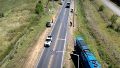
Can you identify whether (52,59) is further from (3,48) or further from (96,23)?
(96,23)

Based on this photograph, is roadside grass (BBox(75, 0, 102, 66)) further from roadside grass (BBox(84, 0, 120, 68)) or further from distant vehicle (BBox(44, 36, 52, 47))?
distant vehicle (BBox(44, 36, 52, 47))

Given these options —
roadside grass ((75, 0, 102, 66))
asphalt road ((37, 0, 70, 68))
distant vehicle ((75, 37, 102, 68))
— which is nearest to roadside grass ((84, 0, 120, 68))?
roadside grass ((75, 0, 102, 66))

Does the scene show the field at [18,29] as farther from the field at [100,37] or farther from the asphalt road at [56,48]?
the field at [100,37]

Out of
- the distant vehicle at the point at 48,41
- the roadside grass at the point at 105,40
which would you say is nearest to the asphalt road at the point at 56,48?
the distant vehicle at the point at 48,41

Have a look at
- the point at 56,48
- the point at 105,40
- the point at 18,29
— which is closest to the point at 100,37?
the point at 105,40

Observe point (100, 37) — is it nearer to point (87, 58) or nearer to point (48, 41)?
point (48, 41)

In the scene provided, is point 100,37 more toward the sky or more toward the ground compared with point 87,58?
more toward the ground

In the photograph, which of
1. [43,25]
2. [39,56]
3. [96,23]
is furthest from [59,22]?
[39,56]

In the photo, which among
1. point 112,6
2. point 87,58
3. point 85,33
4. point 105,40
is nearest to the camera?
point 87,58
